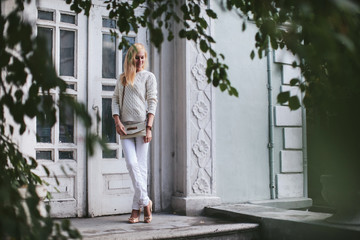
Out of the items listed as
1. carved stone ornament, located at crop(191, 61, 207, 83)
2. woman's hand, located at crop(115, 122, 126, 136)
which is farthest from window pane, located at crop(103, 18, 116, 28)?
woman's hand, located at crop(115, 122, 126, 136)

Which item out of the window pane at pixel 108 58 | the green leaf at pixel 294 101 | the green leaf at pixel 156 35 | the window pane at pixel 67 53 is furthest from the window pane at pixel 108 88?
the green leaf at pixel 294 101

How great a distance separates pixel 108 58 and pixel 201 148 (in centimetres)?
161

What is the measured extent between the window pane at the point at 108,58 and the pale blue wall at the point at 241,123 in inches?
53.8

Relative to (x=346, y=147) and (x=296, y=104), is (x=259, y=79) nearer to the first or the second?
(x=346, y=147)

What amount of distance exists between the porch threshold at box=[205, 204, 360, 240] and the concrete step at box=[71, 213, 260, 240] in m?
0.12

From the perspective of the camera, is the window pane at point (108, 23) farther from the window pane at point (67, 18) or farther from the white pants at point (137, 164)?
the white pants at point (137, 164)

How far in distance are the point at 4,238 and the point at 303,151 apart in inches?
219

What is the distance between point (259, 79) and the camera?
5965mm

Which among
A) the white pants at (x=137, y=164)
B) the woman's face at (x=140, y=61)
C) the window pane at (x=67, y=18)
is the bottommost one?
the white pants at (x=137, y=164)

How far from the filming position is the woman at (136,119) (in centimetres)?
447

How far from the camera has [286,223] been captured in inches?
171

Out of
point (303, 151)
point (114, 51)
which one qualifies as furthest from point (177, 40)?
point (303, 151)

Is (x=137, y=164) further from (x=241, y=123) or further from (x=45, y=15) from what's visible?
(x=45, y=15)

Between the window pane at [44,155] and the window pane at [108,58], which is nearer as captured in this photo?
the window pane at [44,155]
